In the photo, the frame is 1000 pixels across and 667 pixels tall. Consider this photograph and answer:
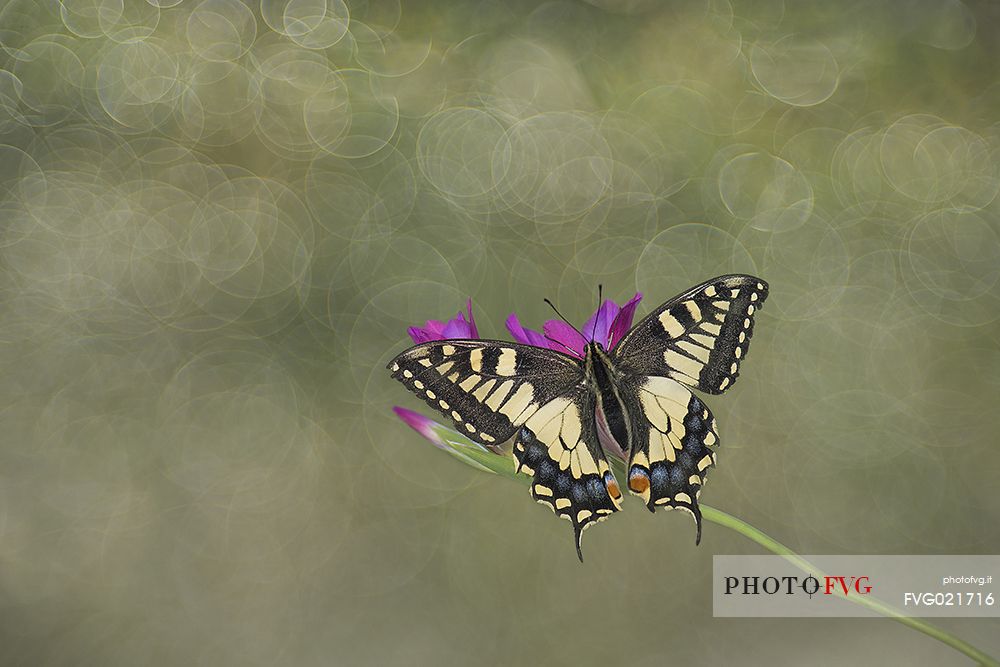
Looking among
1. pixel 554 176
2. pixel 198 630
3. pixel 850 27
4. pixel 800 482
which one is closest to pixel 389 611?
pixel 198 630

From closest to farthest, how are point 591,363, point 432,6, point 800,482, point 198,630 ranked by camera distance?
point 591,363 → point 198,630 → point 800,482 → point 432,6

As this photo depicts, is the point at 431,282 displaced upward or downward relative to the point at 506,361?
upward

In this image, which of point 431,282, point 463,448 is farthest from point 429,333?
point 431,282

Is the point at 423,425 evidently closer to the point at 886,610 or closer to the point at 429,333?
the point at 429,333

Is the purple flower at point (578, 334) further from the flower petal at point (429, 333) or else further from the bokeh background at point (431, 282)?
the bokeh background at point (431, 282)

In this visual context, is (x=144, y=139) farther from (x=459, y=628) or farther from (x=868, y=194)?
(x=868, y=194)

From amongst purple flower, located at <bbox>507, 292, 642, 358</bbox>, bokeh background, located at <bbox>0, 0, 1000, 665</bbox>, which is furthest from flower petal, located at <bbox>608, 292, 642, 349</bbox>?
bokeh background, located at <bbox>0, 0, 1000, 665</bbox>

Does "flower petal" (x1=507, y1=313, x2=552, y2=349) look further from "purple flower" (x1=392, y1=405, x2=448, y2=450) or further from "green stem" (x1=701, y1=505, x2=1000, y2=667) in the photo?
"green stem" (x1=701, y1=505, x2=1000, y2=667)

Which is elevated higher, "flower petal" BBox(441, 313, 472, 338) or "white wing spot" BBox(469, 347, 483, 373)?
"flower petal" BBox(441, 313, 472, 338)
